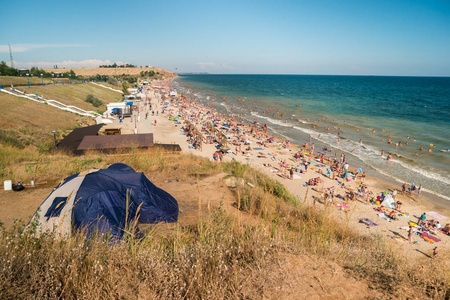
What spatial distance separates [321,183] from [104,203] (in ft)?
52.9

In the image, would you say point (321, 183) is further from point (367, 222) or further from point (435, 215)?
point (435, 215)

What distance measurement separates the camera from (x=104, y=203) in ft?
21.0

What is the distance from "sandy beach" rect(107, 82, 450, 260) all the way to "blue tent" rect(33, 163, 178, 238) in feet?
14.9

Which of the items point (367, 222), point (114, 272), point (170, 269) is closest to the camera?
point (114, 272)

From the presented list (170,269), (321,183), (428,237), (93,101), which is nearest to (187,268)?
(170,269)

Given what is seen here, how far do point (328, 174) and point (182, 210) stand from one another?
51.9 ft

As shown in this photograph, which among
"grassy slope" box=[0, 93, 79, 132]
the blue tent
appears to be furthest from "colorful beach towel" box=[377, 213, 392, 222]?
"grassy slope" box=[0, 93, 79, 132]

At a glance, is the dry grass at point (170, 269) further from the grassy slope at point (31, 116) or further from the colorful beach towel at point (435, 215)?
the grassy slope at point (31, 116)

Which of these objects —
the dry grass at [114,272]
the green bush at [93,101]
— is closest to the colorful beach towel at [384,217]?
the dry grass at [114,272]

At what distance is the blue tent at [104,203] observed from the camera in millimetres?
5743

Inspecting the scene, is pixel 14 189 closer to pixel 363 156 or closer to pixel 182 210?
pixel 182 210

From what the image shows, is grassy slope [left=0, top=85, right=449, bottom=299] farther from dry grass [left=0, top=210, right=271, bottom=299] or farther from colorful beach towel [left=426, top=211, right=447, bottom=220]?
colorful beach towel [left=426, top=211, right=447, bottom=220]

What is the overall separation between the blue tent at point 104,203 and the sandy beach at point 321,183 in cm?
453

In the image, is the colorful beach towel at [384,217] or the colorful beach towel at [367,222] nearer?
the colorful beach towel at [367,222]
